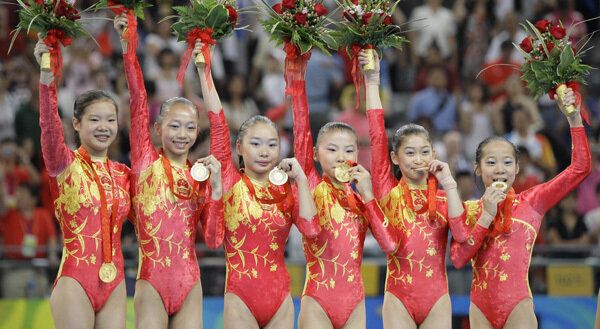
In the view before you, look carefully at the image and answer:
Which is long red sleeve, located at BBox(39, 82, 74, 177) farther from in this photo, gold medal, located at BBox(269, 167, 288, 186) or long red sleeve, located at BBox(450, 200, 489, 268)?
long red sleeve, located at BBox(450, 200, 489, 268)

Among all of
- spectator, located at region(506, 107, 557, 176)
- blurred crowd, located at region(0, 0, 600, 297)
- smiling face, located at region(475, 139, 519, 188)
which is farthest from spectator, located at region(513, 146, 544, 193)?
smiling face, located at region(475, 139, 519, 188)

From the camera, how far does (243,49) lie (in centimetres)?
1195

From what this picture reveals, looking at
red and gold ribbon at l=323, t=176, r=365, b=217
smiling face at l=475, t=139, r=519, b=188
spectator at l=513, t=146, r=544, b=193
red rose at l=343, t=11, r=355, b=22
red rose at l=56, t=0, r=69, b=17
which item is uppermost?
red rose at l=343, t=11, r=355, b=22

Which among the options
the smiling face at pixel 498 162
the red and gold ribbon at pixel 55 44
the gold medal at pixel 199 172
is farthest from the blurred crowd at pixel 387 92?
the red and gold ribbon at pixel 55 44

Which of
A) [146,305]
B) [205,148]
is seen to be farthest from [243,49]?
[146,305]

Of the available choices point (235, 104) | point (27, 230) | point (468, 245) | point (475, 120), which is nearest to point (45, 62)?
point (468, 245)

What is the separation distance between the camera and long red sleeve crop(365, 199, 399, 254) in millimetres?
6574

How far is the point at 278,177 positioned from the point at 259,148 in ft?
1.19

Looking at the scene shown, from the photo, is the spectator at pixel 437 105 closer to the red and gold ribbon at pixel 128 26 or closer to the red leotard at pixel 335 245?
the red leotard at pixel 335 245

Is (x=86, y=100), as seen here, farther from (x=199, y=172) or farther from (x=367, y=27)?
(x=367, y=27)

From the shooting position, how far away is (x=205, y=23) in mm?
6617

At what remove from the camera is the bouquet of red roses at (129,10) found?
656 centimetres

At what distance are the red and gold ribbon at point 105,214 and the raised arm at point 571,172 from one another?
2597mm

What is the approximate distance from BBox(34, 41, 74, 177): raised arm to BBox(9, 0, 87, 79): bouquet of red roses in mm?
64
